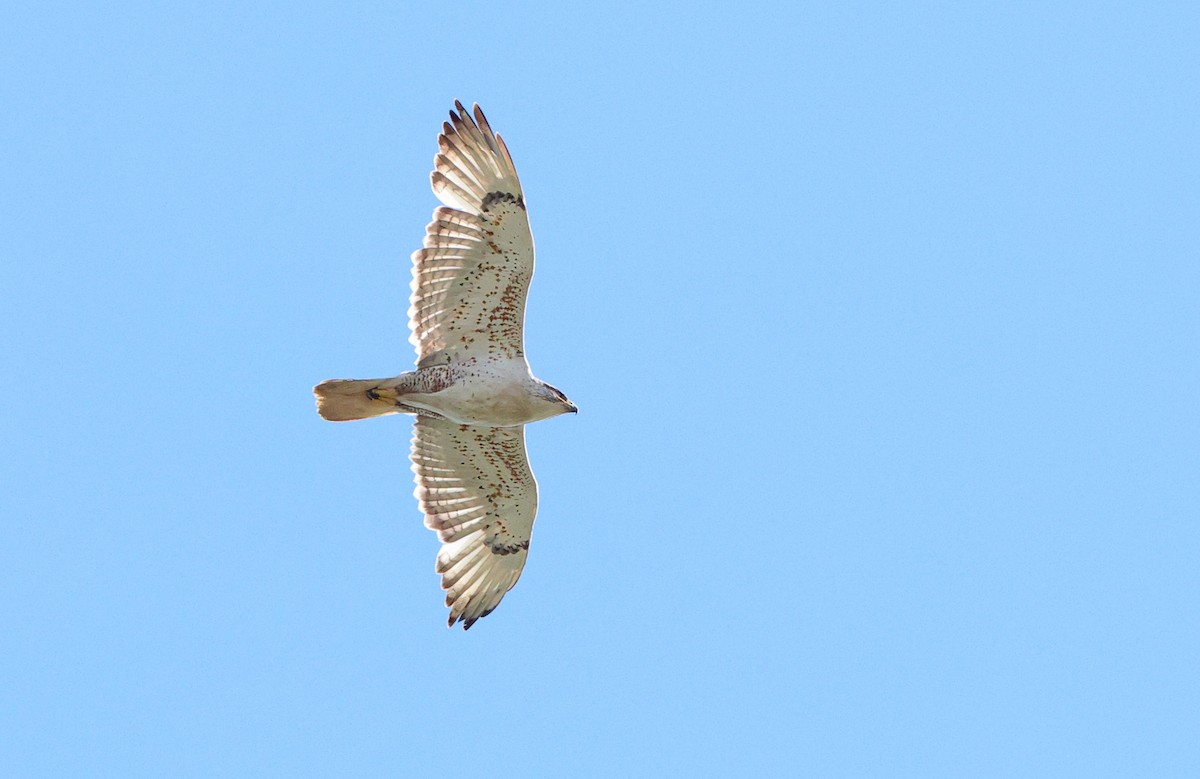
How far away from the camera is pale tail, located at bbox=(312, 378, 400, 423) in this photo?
13.2 m

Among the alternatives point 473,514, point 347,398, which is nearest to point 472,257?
point 347,398

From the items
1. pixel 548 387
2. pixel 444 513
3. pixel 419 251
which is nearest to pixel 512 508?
pixel 444 513

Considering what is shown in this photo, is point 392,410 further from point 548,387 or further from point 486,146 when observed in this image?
point 486,146

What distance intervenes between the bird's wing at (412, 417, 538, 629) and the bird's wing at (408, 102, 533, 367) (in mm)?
966

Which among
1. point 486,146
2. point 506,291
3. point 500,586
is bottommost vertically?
point 500,586

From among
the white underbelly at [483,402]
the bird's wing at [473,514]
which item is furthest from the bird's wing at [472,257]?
the bird's wing at [473,514]

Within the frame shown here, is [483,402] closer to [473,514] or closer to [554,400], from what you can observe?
[554,400]

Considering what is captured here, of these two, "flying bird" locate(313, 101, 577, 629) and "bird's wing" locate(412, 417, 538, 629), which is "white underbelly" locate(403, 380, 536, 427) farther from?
"bird's wing" locate(412, 417, 538, 629)

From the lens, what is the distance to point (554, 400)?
13.2m

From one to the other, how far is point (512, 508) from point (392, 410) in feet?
4.87

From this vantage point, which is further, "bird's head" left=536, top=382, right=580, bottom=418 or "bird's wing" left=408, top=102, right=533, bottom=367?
"bird's head" left=536, top=382, right=580, bottom=418

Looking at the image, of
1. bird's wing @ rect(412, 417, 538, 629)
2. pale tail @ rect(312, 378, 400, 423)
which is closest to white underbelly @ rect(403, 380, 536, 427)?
pale tail @ rect(312, 378, 400, 423)

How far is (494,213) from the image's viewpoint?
13047 millimetres

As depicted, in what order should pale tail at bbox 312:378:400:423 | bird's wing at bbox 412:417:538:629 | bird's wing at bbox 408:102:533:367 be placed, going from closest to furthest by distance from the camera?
bird's wing at bbox 408:102:533:367 → pale tail at bbox 312:378:400:423 → bird's wing at bbox 412:417:538:629
